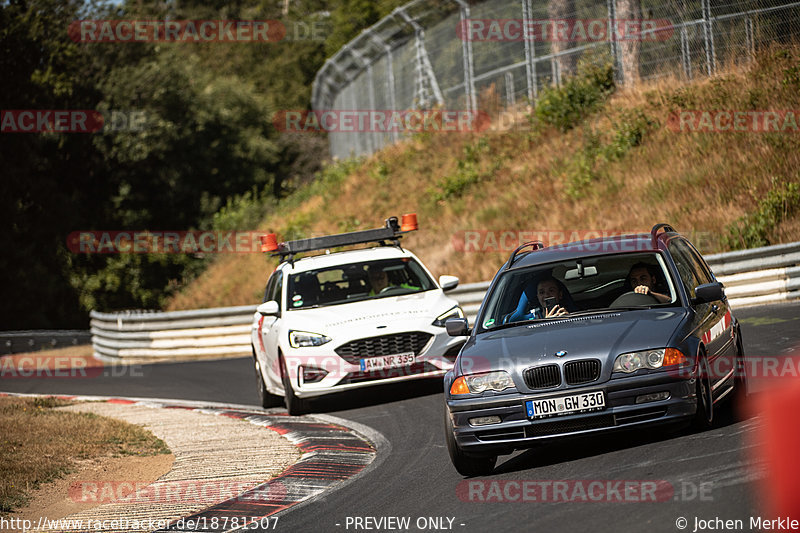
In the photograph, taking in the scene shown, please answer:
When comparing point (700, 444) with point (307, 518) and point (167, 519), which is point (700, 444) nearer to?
point (307, 518)

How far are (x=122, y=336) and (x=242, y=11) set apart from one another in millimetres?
63806

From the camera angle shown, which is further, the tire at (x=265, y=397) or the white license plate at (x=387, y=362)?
the tire at (x=265, y=397)

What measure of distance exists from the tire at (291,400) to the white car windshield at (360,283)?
0.97 meters

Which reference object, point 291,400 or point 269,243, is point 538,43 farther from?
point 291,400

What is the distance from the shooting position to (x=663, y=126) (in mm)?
23953

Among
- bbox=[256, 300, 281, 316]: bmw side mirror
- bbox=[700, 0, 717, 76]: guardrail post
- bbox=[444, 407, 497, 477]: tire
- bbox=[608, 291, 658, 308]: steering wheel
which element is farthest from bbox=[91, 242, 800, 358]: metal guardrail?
bbox=[444, 407, 497, 477]: tire

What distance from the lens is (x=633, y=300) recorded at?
839 centimetres

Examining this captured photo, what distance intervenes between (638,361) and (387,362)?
5314 mm

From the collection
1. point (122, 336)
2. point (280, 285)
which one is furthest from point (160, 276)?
point (280, 285)

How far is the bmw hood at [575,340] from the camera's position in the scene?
7.37m

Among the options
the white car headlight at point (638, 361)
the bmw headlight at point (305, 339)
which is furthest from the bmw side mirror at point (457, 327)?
the bmw headlight at point (305, 339)

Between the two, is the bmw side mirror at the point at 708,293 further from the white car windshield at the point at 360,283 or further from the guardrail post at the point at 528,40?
the guardrail post at the point at 528,40

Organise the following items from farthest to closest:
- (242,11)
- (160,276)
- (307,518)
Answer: (242,11) → (160,276) → (307,518)

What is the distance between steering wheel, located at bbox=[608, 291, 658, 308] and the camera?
8.34 meters
